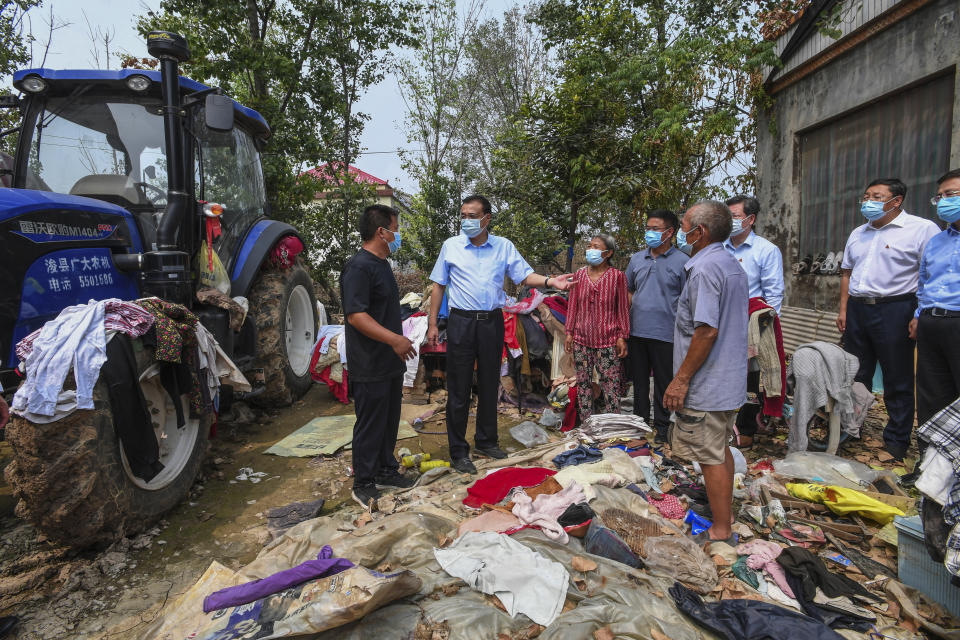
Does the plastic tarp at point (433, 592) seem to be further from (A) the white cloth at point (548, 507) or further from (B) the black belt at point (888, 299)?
(B) the black belt at point (888, 299)

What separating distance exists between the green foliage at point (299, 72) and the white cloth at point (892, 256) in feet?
24.7

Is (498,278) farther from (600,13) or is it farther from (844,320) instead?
(600,13)

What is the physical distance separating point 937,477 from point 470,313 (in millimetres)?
2698

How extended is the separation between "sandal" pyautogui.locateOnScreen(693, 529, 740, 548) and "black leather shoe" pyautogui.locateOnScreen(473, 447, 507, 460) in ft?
5.23

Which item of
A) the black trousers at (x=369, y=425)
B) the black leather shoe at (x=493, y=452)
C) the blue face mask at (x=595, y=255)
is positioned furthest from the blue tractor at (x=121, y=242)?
the blue face mask at (x=595, y=255)

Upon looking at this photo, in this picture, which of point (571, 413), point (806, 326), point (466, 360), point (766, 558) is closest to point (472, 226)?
point (466, 360)

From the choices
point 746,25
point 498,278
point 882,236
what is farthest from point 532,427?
point 746,25

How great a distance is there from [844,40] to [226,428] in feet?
25.7

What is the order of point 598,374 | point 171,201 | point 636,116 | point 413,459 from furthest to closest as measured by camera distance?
point 636,116 < point 598,374 < point 413,459 < point 171,201

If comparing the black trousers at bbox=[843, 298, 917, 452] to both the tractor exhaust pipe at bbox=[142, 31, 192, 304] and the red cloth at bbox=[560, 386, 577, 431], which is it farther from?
the tractor exhaust pipe at bbox=[142, 31, 192, 304]

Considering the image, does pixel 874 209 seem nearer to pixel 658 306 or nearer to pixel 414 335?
pixel 658 306

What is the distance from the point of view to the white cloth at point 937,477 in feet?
6.38

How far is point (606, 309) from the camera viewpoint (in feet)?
14.0

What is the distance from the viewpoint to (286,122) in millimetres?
8547
